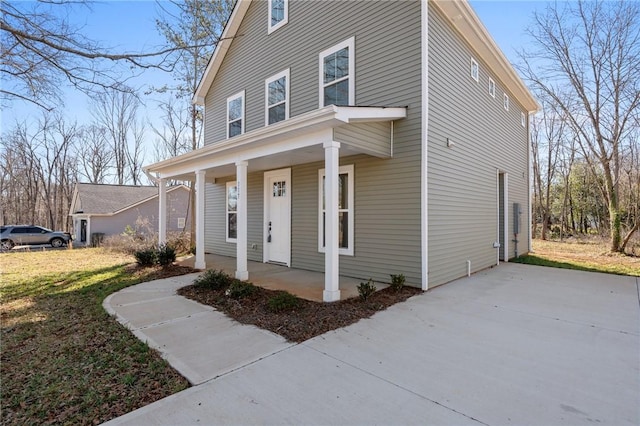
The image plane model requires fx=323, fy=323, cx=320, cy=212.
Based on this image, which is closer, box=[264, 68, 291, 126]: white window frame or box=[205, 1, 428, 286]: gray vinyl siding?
box=[205, 1, 428, 286]: gray vinyl siding

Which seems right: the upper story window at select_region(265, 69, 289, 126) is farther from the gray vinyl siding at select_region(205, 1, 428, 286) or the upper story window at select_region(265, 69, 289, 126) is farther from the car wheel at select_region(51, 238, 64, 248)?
the car wheel at select_region(51, 238, 64, 248)

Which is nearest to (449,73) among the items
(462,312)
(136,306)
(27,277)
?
(462,312)

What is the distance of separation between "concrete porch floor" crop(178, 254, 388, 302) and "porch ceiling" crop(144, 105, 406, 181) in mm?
2579

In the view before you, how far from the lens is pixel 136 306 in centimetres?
538

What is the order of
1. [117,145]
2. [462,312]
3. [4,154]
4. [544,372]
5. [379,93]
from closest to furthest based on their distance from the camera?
1. [544,372]
2. [462,312]
3. [379,93]
4. [4,154]
5. [117,145]

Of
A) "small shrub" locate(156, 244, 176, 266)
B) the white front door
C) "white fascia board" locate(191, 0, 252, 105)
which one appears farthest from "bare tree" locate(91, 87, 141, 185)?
the white front door

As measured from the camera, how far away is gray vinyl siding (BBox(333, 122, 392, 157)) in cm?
522

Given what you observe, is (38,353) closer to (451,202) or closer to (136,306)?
(136,306)

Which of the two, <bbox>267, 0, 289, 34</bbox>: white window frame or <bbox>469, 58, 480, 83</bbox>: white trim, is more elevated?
<bbox>267, 0, 289, 34</bbox>: white window frame

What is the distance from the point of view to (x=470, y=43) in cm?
781

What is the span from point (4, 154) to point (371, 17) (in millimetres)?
27758

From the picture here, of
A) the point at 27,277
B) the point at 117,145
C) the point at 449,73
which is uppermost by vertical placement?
the point at 117,145

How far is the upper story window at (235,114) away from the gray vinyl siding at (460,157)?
20.3 ft

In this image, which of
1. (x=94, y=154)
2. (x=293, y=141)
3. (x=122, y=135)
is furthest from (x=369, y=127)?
(x=94, y=154)
